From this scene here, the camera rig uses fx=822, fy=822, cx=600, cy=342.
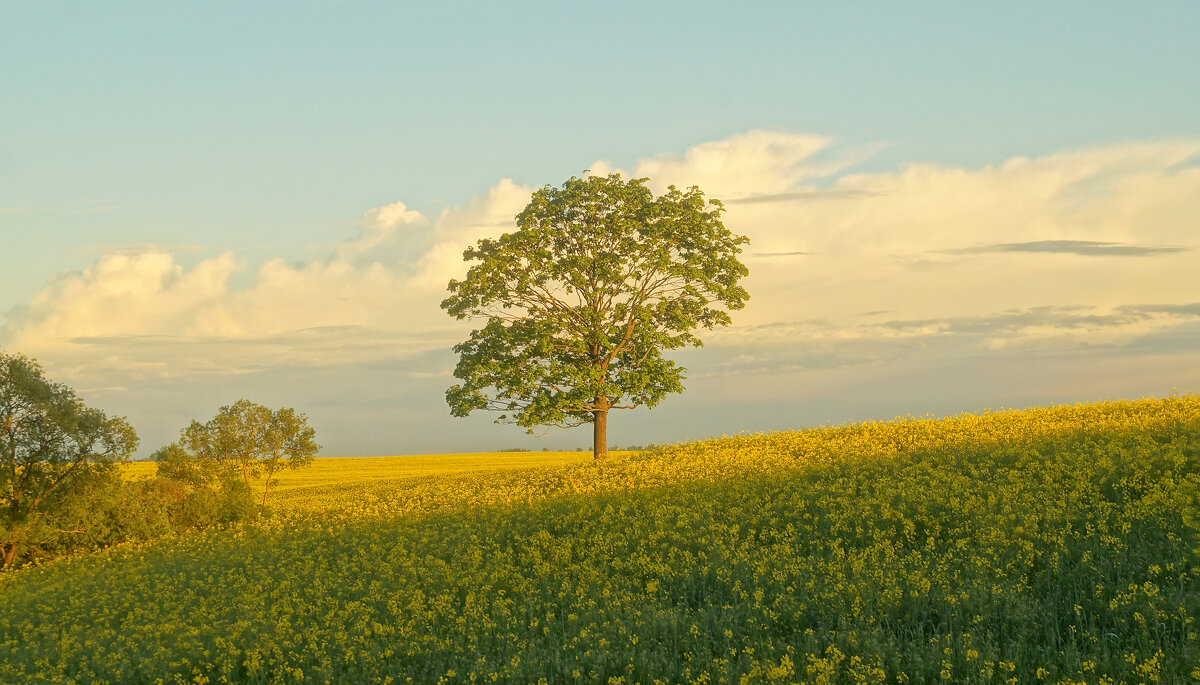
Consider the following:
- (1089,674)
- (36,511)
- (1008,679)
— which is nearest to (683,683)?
(1008,679)

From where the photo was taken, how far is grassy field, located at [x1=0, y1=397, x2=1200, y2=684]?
31.1 ft

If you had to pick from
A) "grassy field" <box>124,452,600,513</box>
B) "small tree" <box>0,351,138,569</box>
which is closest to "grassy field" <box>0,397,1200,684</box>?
"small tree" <box>0,351,138,569</box>

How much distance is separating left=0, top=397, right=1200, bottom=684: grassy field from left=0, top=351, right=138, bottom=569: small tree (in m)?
5.64

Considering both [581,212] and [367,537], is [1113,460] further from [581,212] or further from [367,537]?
[581,212]

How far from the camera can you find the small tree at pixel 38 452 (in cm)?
2706

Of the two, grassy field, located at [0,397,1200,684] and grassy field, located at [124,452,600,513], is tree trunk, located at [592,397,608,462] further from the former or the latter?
grassy field, located at [0,397,1200,684]

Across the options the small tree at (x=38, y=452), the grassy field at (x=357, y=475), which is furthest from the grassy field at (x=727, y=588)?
the grassy field at (x=357, y=475)

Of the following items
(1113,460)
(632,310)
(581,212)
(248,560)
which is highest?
(581,212)

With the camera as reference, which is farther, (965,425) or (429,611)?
(965,425)

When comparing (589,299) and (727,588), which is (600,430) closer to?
(589,299)

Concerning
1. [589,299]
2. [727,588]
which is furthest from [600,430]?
[727,588]

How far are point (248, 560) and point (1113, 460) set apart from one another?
1925 cm

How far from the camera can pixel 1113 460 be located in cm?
1684

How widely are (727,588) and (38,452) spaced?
2537 cm
